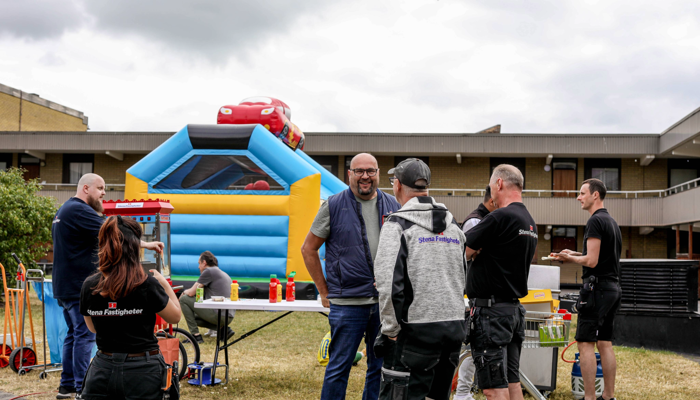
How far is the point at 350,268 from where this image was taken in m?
3.97

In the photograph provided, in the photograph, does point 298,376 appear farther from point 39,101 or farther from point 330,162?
point 39,101

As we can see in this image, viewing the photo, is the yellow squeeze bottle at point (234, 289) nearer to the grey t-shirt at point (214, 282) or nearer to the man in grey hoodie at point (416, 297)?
the grey t-shirt at point (214, 282)

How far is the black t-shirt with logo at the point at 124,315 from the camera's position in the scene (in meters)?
2.95

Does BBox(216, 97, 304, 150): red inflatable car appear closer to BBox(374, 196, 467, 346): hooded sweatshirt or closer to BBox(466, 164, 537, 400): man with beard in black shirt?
BBox(466, 164, 537, 400): man with beard in black shirt

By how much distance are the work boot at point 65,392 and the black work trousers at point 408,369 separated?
3.45m

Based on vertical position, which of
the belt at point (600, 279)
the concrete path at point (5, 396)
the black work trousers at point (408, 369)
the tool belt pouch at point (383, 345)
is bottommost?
the concrete path at point (5, 396)

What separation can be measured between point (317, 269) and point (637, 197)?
936 inches

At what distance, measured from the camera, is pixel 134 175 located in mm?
11344

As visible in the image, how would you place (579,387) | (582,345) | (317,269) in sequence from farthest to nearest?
(579,387) < (582,345) < (317,269)

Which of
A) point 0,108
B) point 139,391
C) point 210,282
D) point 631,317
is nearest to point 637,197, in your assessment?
point 631,317

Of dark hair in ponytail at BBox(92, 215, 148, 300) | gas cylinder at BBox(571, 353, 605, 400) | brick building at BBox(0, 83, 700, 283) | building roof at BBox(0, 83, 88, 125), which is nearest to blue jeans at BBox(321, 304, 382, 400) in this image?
dark hair in ponytail at BBox(92, 215, 148, 300)

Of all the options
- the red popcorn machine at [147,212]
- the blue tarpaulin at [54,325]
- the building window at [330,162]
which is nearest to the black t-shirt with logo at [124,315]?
the red popcorn machine at [147,212]

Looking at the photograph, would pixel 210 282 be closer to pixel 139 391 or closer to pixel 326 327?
pixel 326 327

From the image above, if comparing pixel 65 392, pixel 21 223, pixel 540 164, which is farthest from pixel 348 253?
pixel 540 164
